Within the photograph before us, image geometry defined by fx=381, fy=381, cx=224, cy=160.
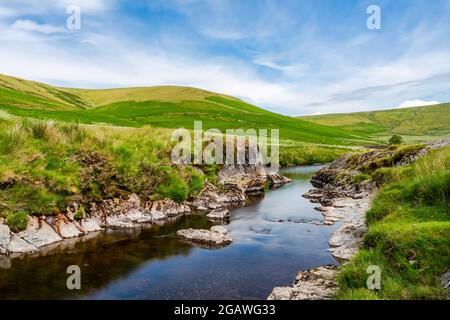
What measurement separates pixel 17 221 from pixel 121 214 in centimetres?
665

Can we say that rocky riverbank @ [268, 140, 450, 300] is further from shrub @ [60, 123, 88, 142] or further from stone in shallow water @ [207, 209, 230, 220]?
shrub @ [60, 123, 88, 142]

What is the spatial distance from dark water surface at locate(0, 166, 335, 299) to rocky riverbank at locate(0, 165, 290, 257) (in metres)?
0.94

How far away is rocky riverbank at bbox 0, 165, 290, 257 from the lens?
683 inches

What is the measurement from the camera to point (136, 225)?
894 inches

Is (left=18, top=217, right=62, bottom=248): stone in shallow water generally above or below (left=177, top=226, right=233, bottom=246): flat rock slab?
above

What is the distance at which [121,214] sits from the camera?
2331 cm

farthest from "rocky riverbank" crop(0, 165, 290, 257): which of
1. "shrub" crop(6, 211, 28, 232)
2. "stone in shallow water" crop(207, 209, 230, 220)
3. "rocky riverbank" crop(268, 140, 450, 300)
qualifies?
"rocky riverbank" crop(268, 140, 450, 300)

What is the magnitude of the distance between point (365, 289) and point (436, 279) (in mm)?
1805

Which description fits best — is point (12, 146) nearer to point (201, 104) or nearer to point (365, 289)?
point (365, 289)

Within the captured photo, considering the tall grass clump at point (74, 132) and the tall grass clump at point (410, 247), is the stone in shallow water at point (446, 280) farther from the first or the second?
the tall grass clump at point (74, 132)

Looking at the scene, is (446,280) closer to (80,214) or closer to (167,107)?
(80,214)

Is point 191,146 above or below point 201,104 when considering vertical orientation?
below

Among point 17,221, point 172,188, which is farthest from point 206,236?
point 17,221
